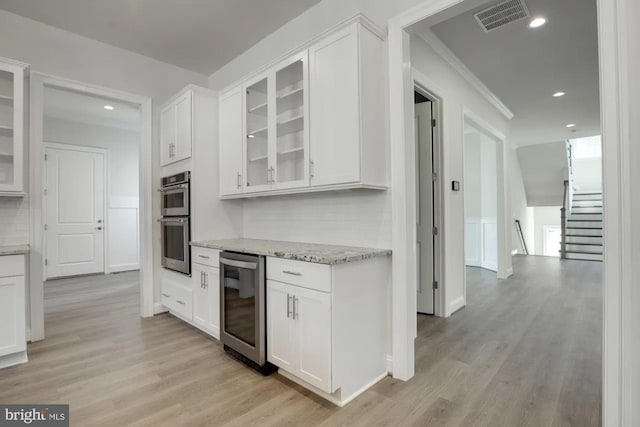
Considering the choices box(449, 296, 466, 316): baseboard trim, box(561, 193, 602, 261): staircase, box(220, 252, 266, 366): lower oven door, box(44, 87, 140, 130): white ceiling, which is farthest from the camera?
box(561, 193, 602, 261): staircase

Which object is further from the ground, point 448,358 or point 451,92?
point 451,92

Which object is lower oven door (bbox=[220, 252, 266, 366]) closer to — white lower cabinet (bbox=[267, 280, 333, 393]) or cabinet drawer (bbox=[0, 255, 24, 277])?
white lower cabinet (bbox=[267, 280, 333, 393])

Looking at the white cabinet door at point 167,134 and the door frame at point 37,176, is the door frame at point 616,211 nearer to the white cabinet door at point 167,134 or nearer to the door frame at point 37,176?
the white cabinet door at point 167,134

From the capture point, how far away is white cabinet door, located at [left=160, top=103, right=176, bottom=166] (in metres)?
3.53

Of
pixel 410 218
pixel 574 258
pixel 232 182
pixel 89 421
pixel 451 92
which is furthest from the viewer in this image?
pixel 574 258

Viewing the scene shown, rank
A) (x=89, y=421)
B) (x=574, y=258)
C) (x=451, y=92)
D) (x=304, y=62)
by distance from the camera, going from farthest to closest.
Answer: (x=574, y=258)
(x=451, y=92)
(x=304, y=62)
(x=89, y=421)

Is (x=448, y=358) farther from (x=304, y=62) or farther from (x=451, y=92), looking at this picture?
(x=451, y=92)

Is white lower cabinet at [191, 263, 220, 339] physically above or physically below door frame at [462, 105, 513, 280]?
below

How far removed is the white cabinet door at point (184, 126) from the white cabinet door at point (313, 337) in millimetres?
2114

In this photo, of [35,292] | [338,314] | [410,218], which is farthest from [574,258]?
[35,292]

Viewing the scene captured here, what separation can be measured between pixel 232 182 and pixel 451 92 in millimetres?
2686

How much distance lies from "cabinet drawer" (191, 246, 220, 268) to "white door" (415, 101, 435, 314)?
7.37 feet

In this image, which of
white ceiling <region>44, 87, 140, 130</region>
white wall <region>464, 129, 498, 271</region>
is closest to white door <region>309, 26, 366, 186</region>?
white ceiling <region>44, 87, 140, 130</region>

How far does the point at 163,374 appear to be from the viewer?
7.64ft
